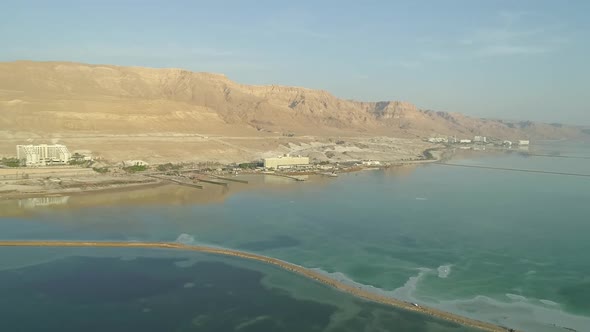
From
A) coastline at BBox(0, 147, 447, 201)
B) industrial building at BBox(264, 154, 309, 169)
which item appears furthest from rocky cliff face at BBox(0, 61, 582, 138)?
industrial building at BBox(264, 154, 309, 169)

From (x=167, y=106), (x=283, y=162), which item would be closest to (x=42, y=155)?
(x=283, y=162)

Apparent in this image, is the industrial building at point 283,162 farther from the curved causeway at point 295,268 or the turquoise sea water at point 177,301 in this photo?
the turquoise sea water at point 177,301

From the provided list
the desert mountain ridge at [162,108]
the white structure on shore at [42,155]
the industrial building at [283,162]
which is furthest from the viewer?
the desert mountain ridge at [162,108]

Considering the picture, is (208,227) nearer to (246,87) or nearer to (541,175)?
(541,175)

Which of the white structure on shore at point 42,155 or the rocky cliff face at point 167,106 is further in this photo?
the rocky cliff face at point 167,106

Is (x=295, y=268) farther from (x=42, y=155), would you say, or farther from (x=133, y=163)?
(x=42, y=155)

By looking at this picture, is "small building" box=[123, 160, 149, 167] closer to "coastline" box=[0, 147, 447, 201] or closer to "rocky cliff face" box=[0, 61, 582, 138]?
"coastline" box=[0, 147, 447, 201]

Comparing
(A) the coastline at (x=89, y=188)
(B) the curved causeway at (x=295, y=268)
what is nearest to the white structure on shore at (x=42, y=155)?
(A) the coastline at (x=89, y=188)
